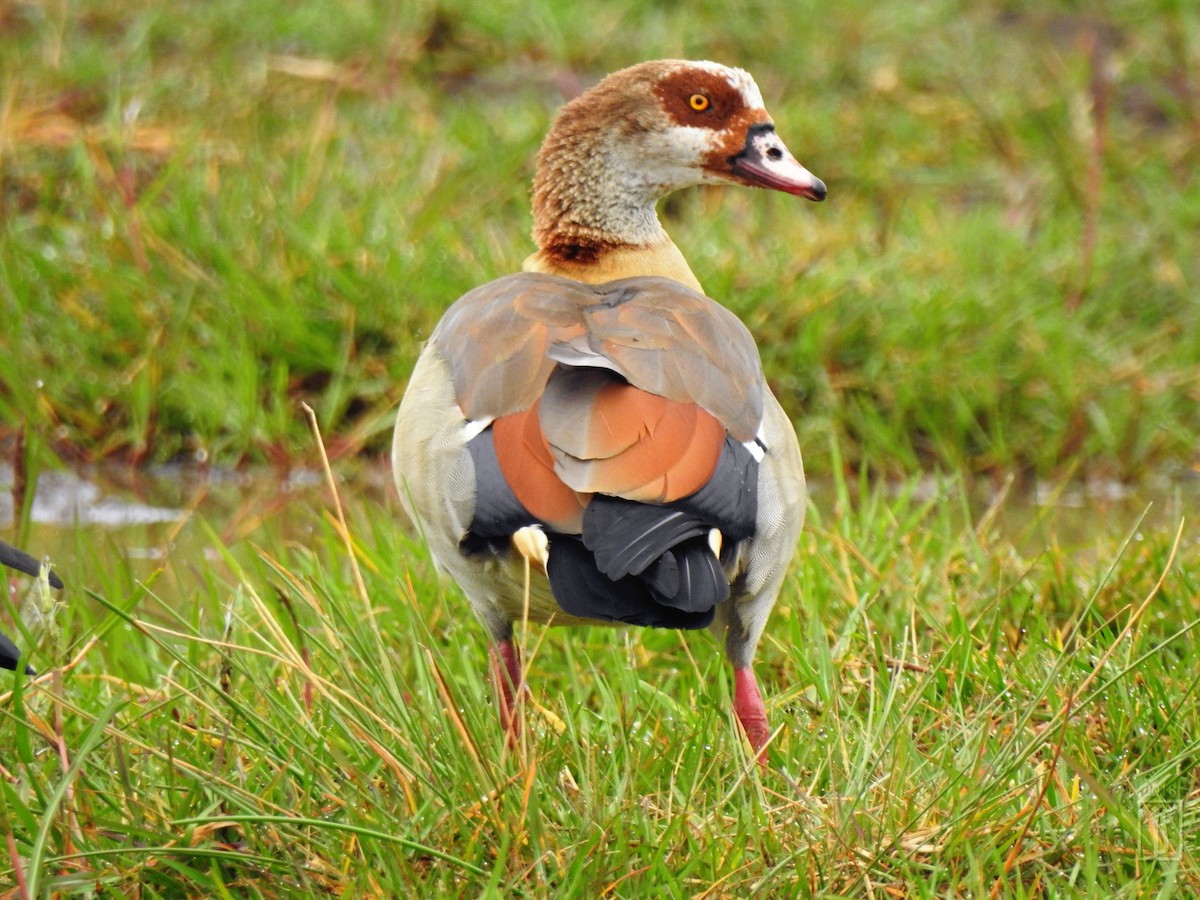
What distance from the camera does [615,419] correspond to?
9.62 ft

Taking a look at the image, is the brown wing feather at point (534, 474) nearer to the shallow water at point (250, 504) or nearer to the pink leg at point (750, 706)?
the pink leg at point (750, 706)

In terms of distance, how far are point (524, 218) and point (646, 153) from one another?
2.23 m

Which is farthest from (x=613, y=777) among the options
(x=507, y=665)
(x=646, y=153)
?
(x=646, y=153)

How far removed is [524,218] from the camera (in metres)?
6.22

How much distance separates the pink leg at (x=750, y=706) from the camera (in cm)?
313

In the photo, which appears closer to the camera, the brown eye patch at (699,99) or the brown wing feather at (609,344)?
the brown wing feather at (609,344)

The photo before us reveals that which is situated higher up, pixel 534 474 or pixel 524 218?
pixel 534 474

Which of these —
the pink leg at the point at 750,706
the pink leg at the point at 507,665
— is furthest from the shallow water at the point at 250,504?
the pink leg at the point at 750,706

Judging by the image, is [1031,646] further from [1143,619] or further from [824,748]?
[824,748]

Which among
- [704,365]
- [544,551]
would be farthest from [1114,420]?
[544,551]

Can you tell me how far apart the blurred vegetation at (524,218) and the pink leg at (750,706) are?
1.73m

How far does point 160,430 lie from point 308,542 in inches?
39.6

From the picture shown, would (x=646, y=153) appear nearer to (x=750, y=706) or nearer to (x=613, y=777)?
(x=750, y=706)

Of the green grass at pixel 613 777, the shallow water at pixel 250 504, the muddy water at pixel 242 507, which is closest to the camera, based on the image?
the green grass at pixel 613 777
